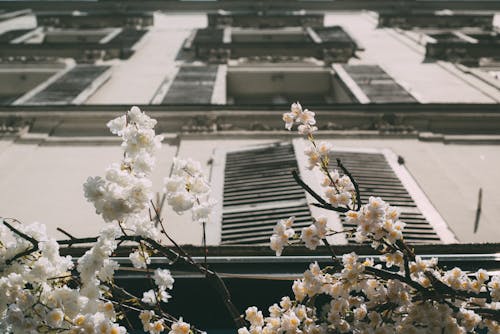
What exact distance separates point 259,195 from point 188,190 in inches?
148

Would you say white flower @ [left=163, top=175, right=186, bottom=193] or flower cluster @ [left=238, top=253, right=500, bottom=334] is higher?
white flower @ [left=163, top=175, right=186, bottom=193]

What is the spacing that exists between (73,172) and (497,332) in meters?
6.77

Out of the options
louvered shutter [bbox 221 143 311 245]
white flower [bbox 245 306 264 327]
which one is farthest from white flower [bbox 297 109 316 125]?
louvered shutter [bbox 221 143 311 245]

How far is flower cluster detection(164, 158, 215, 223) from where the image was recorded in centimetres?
269

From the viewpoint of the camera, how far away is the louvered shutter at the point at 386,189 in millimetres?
5746

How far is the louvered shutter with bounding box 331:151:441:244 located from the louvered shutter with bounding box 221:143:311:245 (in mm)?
739

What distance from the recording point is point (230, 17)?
19.4 meters

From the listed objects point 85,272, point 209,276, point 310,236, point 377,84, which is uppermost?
point 310,236

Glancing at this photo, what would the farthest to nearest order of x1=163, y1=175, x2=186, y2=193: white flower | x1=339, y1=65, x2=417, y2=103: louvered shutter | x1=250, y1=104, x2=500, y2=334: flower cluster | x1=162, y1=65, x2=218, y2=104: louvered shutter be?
x1=162, y1=65, x2=218, y2=104: louvered shutter
x1=339, y1=65, x2=417, y2=103: louvered shutter
x1=163, y1=175, x2=186, y2=193: white flower
x1=250, y1=104, x2=500, y2=334: flower cluster

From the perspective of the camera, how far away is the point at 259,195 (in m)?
6.62

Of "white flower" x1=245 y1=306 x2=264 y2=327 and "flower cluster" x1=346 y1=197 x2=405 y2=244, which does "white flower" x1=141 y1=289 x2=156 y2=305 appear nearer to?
"white flower" x1=245 y1=306 x2=264 y2=327

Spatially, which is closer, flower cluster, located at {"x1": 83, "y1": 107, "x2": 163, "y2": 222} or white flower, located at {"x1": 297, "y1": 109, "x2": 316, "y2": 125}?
flower cluster, located at {"x1": 83, "y1": 107, "x2": 163, "y2": 222}

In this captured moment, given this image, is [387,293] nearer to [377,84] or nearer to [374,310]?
[374,310]

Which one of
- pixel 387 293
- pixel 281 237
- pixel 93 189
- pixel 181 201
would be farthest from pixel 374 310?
pixel 93 189
